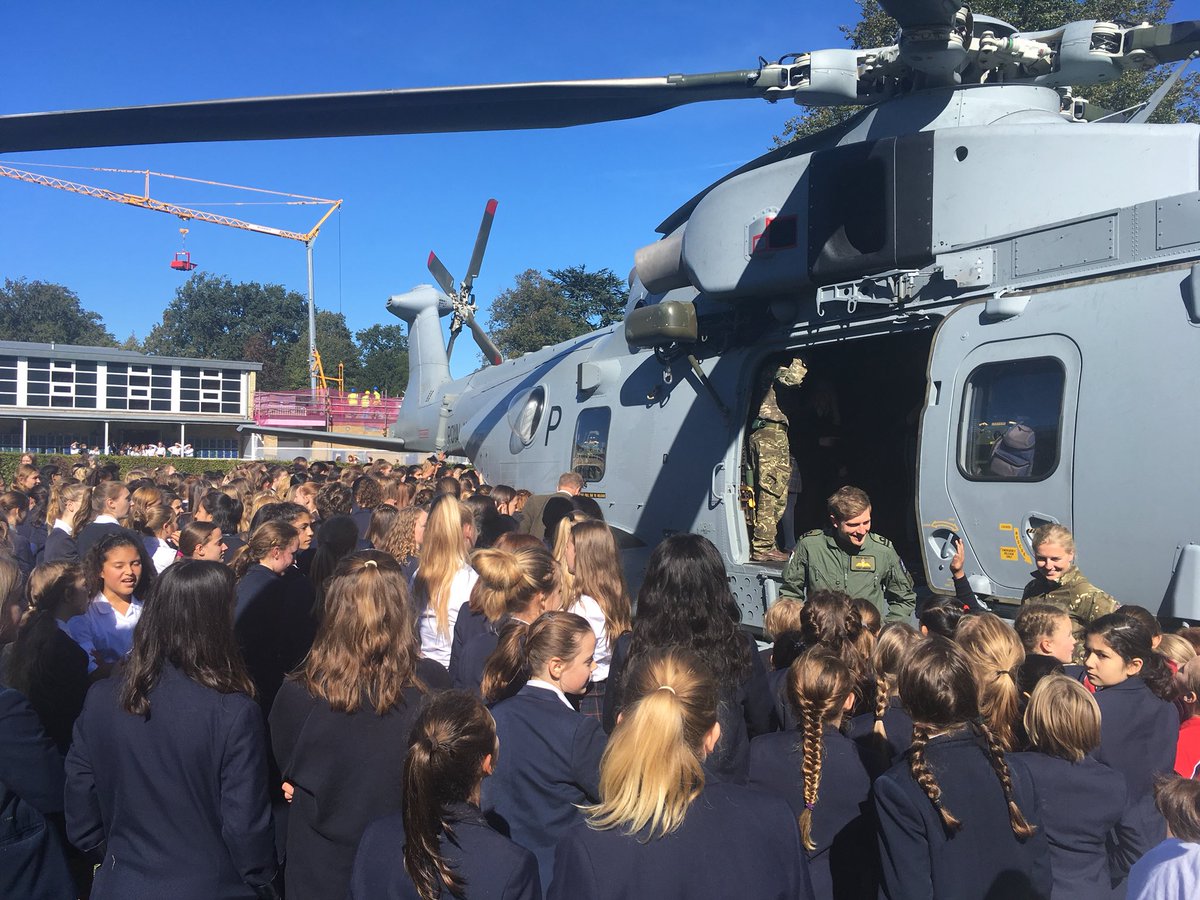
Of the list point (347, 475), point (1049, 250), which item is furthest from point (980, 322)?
point (347, 475)

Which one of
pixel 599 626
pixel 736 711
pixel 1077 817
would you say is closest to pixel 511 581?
pixel 599 626

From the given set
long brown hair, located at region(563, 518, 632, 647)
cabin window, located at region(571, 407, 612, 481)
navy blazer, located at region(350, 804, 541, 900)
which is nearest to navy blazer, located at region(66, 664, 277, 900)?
navy blazer, located at region(350, 804, 541, 900)

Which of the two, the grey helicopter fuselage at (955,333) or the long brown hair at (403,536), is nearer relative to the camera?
the grey helicopter fuselage at (955,333)

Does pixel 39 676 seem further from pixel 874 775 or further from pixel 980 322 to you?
pixel 980 322

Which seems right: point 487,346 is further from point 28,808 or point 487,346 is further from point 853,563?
point 28,808

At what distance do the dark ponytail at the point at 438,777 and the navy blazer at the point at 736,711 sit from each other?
24.0 inches

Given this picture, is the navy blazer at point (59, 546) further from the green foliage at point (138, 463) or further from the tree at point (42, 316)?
the tree at point (42, 316)

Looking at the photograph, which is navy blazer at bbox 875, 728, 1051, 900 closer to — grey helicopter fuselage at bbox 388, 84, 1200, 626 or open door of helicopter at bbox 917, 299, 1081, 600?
grey helicopter fuselage at bbox 388, 84, 1200, 626

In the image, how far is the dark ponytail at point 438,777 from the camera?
6.86ft

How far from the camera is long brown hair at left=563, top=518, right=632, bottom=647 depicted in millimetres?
4332

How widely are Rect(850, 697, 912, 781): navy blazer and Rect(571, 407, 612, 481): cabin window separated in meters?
5.47

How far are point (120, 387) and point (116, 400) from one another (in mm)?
594

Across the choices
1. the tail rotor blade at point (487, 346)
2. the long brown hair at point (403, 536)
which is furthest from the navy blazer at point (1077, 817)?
the tail rotor blade at point (487, 346)

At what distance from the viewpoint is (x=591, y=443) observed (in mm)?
8898
